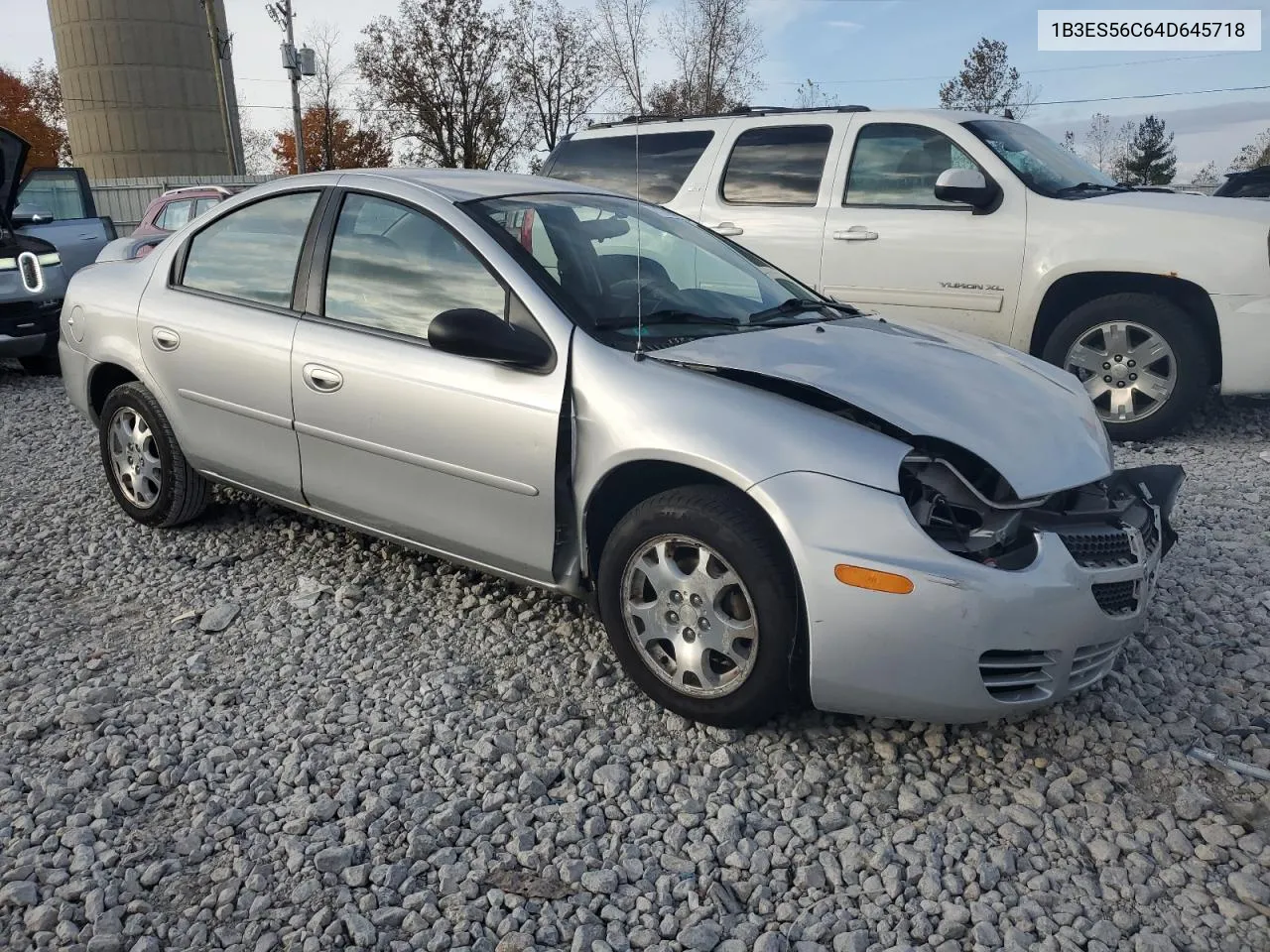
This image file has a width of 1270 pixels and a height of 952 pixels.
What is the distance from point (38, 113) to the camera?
168ft

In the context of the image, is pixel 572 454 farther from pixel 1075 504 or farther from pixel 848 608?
pixel 1075 504

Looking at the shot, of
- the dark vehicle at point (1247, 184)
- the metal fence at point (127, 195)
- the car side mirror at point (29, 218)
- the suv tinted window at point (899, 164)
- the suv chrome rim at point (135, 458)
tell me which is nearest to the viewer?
the suv chrome rim at point (135, 458)

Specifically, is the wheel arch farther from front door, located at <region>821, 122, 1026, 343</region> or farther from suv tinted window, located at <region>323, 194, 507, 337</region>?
suv tinted window, located at <region>323, 194, 507, 337</region>

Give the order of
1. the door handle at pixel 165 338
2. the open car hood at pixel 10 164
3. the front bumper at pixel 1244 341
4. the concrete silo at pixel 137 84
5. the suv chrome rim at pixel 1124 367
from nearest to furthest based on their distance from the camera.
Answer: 1. the door handle at pixel 165 338
2. the front bumper at pixel 1244 341
3. the suv chrome rim at pixel 1124 367
4. the open car hood at pixel 10 164
5. the concrete silo at pixel 137 84

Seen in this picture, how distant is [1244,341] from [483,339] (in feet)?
14.9

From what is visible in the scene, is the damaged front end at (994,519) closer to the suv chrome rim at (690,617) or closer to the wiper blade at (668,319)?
the suv chrome rim at (690,617)

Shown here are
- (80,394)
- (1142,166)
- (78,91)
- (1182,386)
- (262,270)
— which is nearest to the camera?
(262,270)

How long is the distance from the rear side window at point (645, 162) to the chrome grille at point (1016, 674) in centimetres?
519

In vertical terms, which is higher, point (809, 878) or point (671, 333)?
point (671, 333)

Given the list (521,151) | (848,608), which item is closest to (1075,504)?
(848,608)

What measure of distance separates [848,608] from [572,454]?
995mm

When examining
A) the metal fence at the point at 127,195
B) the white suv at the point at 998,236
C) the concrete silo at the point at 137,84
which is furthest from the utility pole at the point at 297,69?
the white suv at the point at 998,236

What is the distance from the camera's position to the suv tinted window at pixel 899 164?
6.46 metres

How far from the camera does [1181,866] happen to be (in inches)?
98.5
